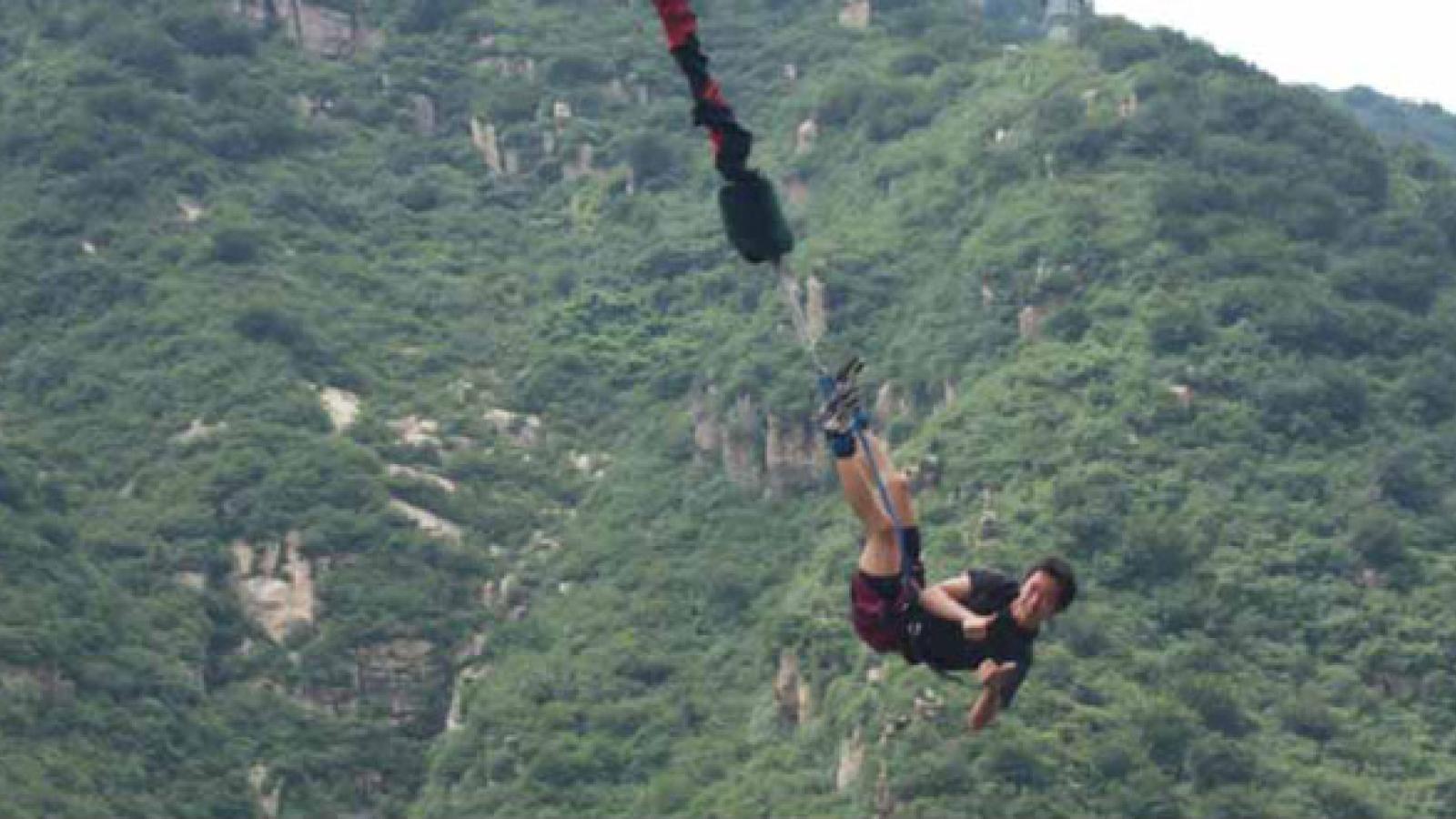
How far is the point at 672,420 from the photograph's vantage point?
11231cm

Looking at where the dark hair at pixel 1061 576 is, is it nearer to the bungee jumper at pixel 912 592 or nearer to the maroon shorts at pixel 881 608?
the bungee jumper at pixel 912 592

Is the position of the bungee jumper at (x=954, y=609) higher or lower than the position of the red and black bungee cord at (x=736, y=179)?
lower

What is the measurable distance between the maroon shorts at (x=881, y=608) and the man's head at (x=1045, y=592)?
88 cm

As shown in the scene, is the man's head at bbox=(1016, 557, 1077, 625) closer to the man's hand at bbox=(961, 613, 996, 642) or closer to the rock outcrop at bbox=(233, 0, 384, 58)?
the man's hand at bbox=(961, 613, 996, 642)

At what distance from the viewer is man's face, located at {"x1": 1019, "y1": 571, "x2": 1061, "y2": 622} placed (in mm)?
25531

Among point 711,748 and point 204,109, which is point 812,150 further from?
point 711,748

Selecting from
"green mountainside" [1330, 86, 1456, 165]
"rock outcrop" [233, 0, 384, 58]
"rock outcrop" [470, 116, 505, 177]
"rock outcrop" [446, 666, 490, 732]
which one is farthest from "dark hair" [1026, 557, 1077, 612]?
"green mountainside" [1330, 86, 1456, 165]

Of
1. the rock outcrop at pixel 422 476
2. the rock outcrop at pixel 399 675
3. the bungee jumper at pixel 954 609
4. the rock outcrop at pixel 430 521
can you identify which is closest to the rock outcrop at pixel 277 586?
the rock outcrop at pixel 399 675

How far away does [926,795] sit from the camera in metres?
77.2

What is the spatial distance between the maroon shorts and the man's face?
0.88m

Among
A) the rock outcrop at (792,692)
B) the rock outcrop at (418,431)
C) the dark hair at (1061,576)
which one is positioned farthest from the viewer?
the rock outcrop at (418,431)

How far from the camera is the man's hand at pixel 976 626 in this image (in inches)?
1012

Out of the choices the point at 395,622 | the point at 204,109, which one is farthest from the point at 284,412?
the point at 204,109

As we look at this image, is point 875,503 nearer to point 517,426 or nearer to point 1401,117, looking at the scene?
point 517,426
